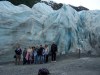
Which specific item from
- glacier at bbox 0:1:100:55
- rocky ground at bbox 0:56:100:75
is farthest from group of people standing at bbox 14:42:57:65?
rocky ground at bbox 0:56:100:75

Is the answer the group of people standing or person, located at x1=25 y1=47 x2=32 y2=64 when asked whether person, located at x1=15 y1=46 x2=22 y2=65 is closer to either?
the group of people standing

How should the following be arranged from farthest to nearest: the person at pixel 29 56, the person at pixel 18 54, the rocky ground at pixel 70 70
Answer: the person at pixel 18 54 < the person at pixel 29 56 < the rocky ground at pixel 70 70

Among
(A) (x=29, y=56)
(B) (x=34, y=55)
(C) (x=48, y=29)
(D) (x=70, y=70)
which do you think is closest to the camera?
(D) (x=70, y=70)

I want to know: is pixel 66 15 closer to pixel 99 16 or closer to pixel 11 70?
pixel 99 16

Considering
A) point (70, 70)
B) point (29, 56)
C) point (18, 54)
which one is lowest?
point (70, 70)

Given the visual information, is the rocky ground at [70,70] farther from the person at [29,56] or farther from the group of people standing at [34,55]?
the person at [29,56]

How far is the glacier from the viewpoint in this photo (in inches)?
1267

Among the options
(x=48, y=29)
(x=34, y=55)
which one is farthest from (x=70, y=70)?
(x=48, y=29)

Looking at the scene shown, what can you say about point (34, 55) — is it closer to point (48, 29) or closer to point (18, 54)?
point (18, 54)

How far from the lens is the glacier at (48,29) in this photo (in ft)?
106

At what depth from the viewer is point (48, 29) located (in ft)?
109

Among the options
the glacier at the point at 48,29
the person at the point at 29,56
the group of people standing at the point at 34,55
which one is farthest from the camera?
the glacier at the point at 48,29

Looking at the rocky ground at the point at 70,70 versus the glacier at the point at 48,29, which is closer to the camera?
the rocky ground at the point at 70,70

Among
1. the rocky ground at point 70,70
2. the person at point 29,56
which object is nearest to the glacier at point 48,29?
the person at point 29,56
